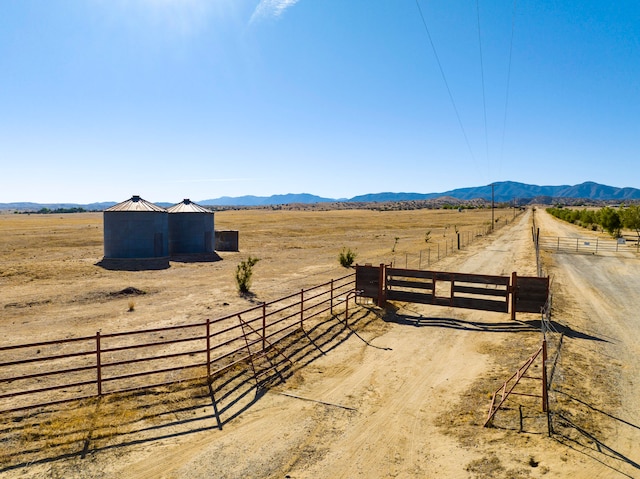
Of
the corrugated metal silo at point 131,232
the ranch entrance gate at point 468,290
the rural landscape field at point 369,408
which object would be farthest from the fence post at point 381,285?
the corrugated metal silo at point 131,232

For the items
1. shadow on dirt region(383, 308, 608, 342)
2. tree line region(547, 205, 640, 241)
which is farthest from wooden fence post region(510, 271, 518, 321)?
tree line region(547, 205, 640, 241)

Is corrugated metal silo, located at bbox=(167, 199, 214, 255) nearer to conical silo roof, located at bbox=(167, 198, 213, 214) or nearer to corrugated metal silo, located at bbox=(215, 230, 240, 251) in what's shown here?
conical silo roof, located at bbox=(167, 198, 213, 214)

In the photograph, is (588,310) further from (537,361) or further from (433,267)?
(433,267)

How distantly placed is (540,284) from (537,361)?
13.9ft

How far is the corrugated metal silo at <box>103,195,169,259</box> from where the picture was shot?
1196 inches

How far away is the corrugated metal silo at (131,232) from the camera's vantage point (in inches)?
1196

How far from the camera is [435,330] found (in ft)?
46.1

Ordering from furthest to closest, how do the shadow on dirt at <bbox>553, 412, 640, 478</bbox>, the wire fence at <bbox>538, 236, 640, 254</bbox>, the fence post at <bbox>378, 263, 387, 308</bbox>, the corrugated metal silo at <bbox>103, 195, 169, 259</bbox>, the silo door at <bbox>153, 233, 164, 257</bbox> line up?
the wire fence at <bbox>538, 236, 640, 254</bbox> < the silo door at <bbox>153, 233, 164, 257</bbox> < the corrugated metal silo at <bbox>103, 195, 169, 259</bbox> < the fence post at <bbox>378, 263, 387, 308</bbox> < the shadow on dirt at <bbox>553, 412, 640, 478</bbox>

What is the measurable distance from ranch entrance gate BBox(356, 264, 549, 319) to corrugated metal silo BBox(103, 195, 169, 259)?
19.5 m

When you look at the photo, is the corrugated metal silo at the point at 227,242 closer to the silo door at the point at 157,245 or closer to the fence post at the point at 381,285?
the silo door at the point at 157,245

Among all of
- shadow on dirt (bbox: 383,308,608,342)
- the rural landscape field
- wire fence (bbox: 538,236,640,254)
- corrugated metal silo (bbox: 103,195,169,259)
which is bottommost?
the rural landscape field

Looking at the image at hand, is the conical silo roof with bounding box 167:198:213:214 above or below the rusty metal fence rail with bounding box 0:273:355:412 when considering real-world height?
above

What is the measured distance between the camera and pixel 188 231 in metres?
34.8

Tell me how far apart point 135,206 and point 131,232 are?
→ 7.19ft
